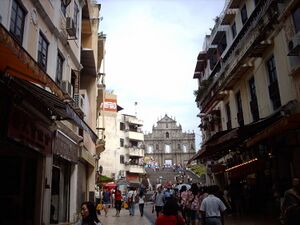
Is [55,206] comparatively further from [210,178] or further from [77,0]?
[210,178]

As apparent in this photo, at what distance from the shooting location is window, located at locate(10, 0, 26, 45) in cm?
840

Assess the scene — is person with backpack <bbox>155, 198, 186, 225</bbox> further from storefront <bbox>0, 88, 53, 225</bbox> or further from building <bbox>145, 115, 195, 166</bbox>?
building <bbox>145, 115, 195, 166</bbox>

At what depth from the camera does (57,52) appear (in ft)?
39.4

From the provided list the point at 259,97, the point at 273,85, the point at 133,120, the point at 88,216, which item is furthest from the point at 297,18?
the point at 133,120

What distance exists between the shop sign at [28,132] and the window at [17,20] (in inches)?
80.7

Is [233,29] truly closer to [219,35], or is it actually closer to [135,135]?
[219,35]

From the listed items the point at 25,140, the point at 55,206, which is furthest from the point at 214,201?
the point at 55,206

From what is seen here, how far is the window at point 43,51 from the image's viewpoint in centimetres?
1045

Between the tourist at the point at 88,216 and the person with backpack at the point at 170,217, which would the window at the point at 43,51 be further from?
the person with backpack at the point at 170,217

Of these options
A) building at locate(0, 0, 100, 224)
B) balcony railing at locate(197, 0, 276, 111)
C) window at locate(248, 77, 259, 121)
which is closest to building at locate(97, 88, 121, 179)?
balcony railing at locate(197, 0, 276, 111)

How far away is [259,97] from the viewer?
16.0 meters

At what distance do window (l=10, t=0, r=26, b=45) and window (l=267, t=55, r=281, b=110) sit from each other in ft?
34.2

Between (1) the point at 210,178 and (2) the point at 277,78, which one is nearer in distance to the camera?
(2) the point at 277,78

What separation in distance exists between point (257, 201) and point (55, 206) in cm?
1042
